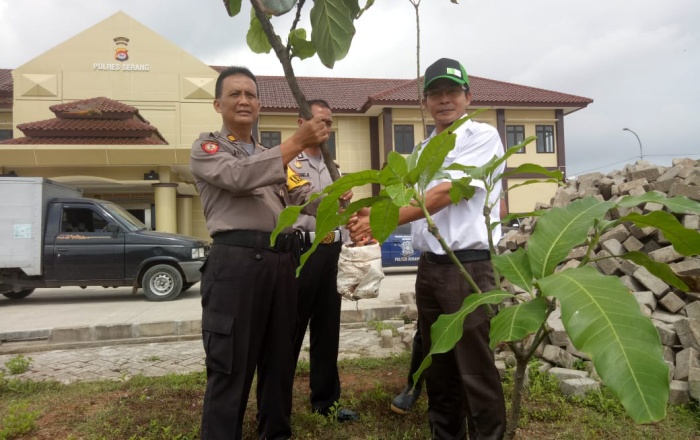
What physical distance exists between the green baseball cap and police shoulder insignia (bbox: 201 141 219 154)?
97 cm

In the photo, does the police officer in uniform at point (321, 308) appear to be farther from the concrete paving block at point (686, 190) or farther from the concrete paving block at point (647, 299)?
the concrete paving block at point (686, 190)

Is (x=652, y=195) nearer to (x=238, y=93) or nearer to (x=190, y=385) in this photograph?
(x=238, y=93)

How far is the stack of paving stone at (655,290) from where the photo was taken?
10.4 feet

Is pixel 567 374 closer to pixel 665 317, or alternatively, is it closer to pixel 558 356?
pixel 558 356

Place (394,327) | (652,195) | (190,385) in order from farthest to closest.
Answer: (394,327), (190,385), (652,195)

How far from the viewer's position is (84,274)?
820cm

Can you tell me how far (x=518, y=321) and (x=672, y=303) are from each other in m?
3.85

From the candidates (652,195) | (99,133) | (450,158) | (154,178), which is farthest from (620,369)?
(99,133)

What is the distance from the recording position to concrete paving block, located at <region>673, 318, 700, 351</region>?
332cm

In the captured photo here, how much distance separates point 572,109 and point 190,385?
20046 millimetres

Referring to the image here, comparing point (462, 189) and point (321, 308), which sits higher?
point (462, 189)

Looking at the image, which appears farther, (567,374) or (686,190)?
(686,190)

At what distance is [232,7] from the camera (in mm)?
1259

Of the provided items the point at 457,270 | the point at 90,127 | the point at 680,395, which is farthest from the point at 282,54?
the point at 90,127
